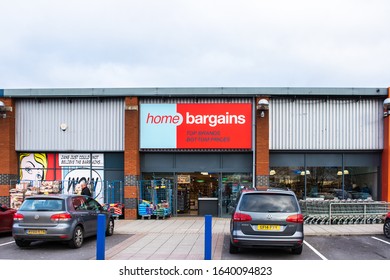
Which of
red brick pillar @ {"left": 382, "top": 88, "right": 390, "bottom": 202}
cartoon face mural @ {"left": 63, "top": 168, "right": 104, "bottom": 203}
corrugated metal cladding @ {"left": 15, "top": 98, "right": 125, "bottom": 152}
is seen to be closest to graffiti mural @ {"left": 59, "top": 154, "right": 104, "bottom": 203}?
cartoon face mural @ {"left": 63, "top": 168, "right": 104, "bottom": 203}

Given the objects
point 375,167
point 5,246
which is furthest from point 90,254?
point 375,167

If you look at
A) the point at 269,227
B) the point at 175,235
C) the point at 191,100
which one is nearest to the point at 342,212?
the point at 175,235

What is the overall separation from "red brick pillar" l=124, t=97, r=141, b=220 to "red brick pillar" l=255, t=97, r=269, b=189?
5406 millimetres

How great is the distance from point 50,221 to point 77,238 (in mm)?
894

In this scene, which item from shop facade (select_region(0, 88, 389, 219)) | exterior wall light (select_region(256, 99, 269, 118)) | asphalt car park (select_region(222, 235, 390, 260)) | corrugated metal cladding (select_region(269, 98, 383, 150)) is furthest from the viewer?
corrugated metal cladding (select_region(269, 98, 383, 150))

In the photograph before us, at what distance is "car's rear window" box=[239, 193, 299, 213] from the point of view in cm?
913

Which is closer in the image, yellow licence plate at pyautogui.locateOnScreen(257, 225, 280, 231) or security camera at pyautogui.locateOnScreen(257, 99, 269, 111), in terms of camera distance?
yellow licence plate at pyautogui.locateOnScreen(257, 225, 280, 231)

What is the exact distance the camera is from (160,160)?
60.5 feet

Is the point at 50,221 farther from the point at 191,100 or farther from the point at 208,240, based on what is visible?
the point at 191,100

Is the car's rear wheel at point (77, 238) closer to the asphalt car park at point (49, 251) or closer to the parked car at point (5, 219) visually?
the asphalt car park at point (49, 251)

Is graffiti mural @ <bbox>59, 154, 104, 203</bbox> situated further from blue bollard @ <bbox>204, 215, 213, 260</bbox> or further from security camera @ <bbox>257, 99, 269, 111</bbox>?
blue bollard @ <bbox>204, 215, 213, 260</bbox>

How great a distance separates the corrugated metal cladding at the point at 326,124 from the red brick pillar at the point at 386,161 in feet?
0.70

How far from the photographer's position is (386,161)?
17672mm

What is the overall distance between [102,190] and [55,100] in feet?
15.5
